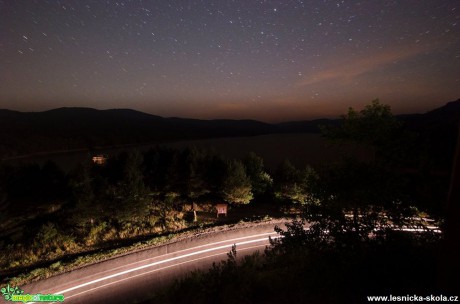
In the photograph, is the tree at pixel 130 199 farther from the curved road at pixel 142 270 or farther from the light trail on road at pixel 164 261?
the light trail on road at pixel 164 261

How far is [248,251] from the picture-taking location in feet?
62.8

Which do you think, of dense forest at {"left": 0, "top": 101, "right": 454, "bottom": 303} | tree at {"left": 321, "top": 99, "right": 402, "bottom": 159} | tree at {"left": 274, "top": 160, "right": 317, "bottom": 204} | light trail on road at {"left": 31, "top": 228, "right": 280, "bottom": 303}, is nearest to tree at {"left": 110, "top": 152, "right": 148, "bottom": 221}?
dense forest at {"left": 0, "top": 101, "right": 454, "bottom": 303}

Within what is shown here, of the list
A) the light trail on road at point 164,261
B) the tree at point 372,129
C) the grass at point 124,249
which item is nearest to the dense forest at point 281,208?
the tree at point 372,129

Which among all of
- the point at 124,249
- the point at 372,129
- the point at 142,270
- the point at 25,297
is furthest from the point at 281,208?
the point at 25,297

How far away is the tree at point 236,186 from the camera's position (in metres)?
26.3

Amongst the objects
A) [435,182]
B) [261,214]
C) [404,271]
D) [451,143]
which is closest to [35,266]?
[261,214]

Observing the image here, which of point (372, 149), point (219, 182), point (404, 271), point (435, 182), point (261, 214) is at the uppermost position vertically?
point (372, 149)

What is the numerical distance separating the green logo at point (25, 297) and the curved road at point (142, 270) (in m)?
0.27

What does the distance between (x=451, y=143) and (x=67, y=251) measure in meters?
26.2

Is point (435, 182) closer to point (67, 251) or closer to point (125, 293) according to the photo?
point (125, 293)

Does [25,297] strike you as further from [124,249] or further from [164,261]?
[164,261]

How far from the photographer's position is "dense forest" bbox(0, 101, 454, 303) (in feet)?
26.0

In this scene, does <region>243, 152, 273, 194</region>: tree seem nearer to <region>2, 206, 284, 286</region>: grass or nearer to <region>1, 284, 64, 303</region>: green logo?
<region>2, 206, 284, 286</region>: grass

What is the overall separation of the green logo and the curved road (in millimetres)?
274
